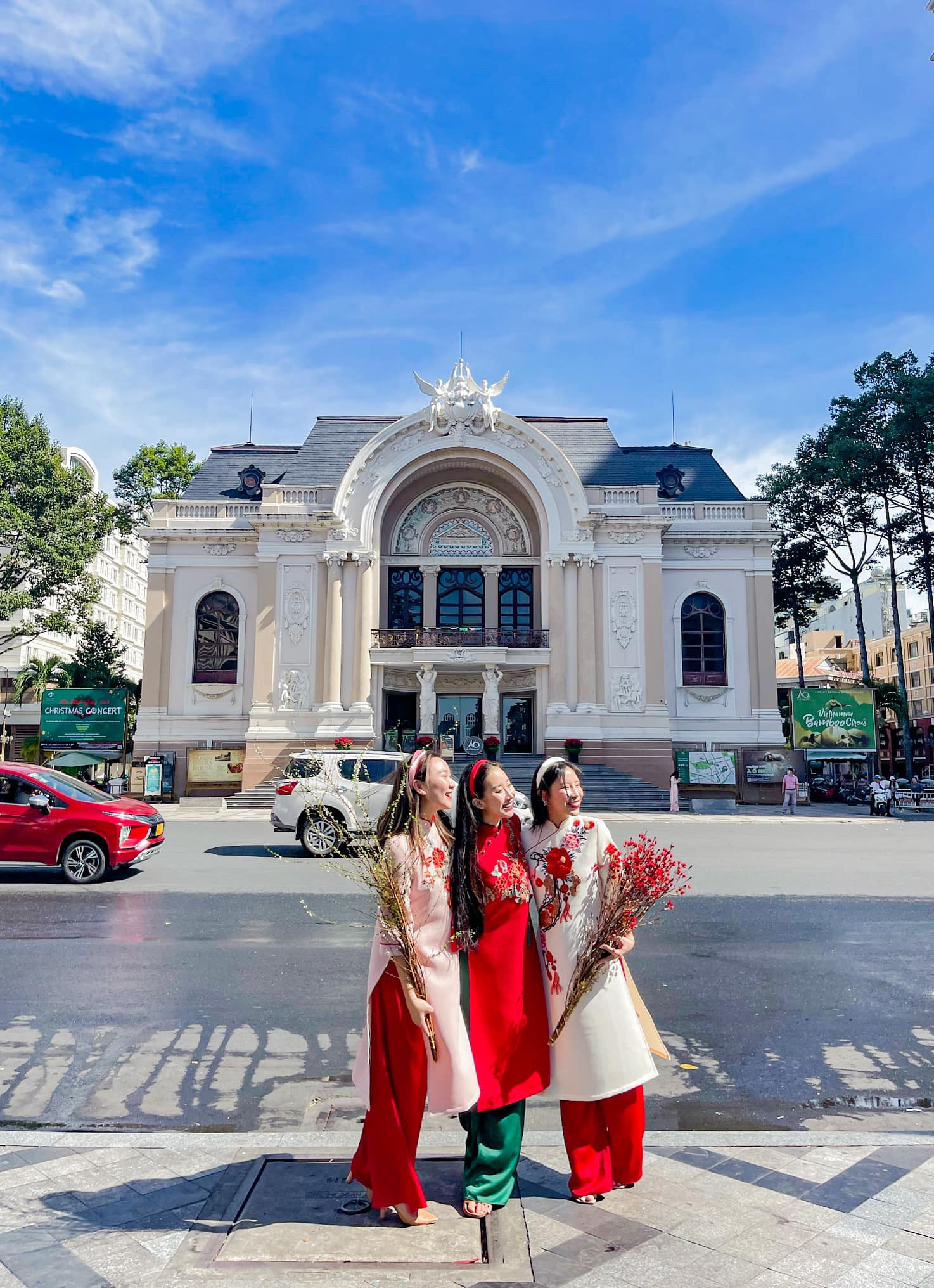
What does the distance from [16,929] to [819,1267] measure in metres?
8.40

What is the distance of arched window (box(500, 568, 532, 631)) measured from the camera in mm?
35656

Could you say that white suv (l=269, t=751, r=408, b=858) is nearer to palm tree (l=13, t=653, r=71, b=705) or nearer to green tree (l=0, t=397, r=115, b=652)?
green tree (l=0, t=397, r=115, b=652)

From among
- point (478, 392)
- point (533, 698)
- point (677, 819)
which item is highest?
point (478, 392)

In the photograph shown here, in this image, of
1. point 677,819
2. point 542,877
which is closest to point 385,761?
point 677,819

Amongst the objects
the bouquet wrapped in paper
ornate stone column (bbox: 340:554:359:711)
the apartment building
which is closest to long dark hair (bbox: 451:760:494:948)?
the bouquet wrapped in paper

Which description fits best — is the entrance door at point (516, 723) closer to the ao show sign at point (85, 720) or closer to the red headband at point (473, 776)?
the ao show sign at point (85, 720)

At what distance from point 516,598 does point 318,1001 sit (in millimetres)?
29520

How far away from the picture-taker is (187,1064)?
17.8ft

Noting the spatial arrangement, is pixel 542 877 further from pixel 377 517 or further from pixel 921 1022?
pixel 377 517

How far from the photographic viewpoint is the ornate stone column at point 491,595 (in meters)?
35.2

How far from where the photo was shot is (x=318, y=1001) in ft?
22.0

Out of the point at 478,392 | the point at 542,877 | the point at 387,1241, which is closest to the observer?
the point at 387,1241

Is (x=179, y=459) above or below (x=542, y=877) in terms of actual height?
above

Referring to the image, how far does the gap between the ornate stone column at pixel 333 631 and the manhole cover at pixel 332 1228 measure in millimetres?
29024
